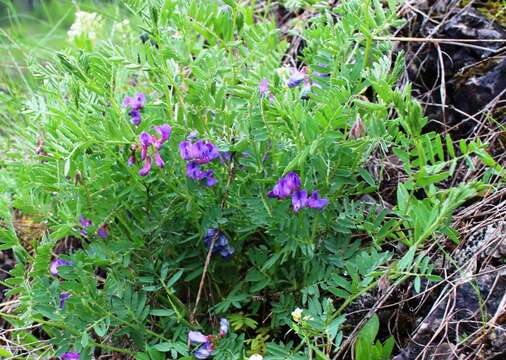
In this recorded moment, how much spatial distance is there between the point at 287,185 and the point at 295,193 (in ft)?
0.09

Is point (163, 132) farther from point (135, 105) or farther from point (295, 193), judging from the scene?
point (295, 193)

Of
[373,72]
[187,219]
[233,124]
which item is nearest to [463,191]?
[373,72]

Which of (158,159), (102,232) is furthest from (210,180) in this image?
(102,232)

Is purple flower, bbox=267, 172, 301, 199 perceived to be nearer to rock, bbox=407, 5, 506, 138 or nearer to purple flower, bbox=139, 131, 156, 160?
purple flower, bbox=139, 131, 156, 160

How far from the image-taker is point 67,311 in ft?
5.68

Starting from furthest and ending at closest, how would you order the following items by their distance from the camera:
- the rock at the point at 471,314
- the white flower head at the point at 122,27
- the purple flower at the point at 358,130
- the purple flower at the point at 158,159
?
the white flower head at the point at 122,27 < the purple flower at the point at 358,130 < the purple flower at the point at 158,159 < the rock at the point at 471,314

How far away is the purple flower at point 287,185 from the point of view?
1.60 meters

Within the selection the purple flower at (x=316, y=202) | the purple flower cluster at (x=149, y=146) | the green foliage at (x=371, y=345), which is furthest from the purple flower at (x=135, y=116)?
the green foliage at (x=371, y=345)

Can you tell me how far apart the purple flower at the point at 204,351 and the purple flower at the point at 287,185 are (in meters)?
0.44

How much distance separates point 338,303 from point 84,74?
93 centimetres

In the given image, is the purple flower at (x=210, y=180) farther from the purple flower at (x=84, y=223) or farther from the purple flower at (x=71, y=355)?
the purple flower at (x=71, y=355)

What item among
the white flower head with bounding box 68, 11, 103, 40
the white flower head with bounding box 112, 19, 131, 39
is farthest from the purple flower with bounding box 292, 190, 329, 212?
the white flower head with bounding box 68, 11, 103, 40

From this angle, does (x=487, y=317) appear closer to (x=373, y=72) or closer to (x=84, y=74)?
(x=373, y=72)

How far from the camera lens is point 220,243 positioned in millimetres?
1808
